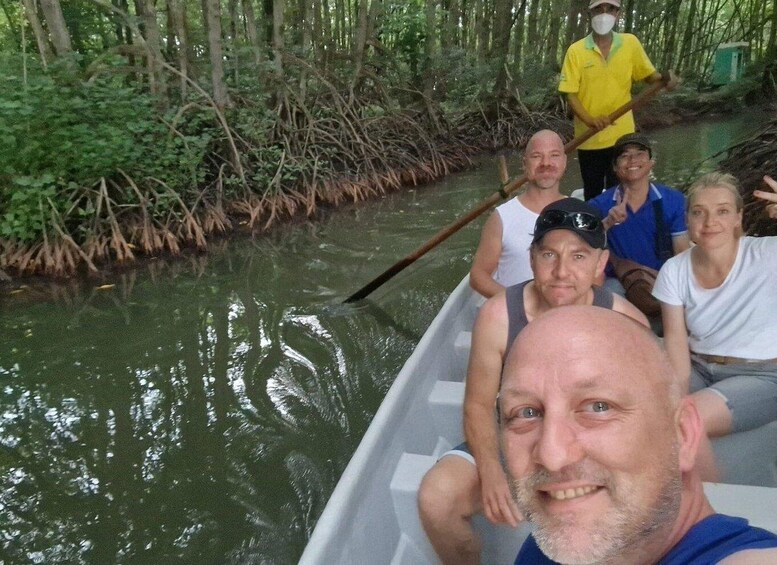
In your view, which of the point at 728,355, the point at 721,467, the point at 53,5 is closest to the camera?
the point at 721,467

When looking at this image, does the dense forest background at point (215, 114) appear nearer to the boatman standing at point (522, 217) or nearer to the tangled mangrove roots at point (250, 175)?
the tangled mangrove roots at point (250, 175)

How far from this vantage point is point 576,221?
5.41 ft

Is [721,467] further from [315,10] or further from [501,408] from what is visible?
[315,10]

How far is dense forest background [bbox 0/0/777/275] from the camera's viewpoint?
17.6 feet

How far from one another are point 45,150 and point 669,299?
5061mm

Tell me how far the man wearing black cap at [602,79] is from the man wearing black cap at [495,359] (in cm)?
174

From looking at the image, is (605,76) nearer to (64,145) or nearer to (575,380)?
(575,380)

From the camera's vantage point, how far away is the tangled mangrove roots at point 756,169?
3.34 m

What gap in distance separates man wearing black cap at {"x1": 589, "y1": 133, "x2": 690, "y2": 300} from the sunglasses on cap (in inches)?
34.8

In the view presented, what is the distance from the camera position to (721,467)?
1736 mm

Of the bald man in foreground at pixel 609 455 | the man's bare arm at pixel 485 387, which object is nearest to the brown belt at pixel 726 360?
the man's bare arm at pixel 485 387

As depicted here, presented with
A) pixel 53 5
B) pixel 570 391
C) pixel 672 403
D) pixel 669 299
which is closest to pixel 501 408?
pixel 570 391

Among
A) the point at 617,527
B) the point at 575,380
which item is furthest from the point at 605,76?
the point at 617,527

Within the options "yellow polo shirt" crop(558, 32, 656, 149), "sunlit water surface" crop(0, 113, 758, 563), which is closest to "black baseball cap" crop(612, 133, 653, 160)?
"yellow polo shirt" crop(558, 32, 656, 149)
